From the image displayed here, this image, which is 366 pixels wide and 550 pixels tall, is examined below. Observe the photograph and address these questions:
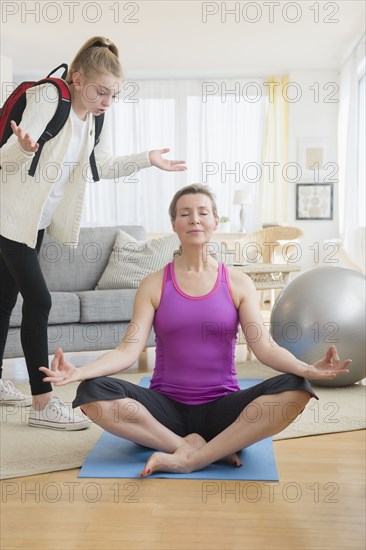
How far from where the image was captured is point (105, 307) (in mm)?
4352

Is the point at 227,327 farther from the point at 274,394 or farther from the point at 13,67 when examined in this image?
the point at 13,67

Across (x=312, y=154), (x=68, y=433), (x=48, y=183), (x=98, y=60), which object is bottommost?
(x=68, y=433)

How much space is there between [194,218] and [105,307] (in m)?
1.92

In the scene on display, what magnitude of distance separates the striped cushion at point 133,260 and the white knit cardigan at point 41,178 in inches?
68.3

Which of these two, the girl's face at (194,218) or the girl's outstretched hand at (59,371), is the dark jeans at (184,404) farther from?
the girl's face at (194,218)

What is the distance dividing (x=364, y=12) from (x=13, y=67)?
4578 millimetres

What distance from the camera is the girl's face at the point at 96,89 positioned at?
2664 mm

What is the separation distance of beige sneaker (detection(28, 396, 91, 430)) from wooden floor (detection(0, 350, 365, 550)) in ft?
1.71

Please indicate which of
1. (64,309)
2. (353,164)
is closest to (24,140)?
(64,309)

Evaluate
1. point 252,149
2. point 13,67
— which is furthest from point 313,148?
point 13,67

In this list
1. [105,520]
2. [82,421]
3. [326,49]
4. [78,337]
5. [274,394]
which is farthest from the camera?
[326,49]

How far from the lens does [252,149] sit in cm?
1003

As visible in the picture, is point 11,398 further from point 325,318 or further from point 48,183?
point 325,318

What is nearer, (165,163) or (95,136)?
(165,163)
